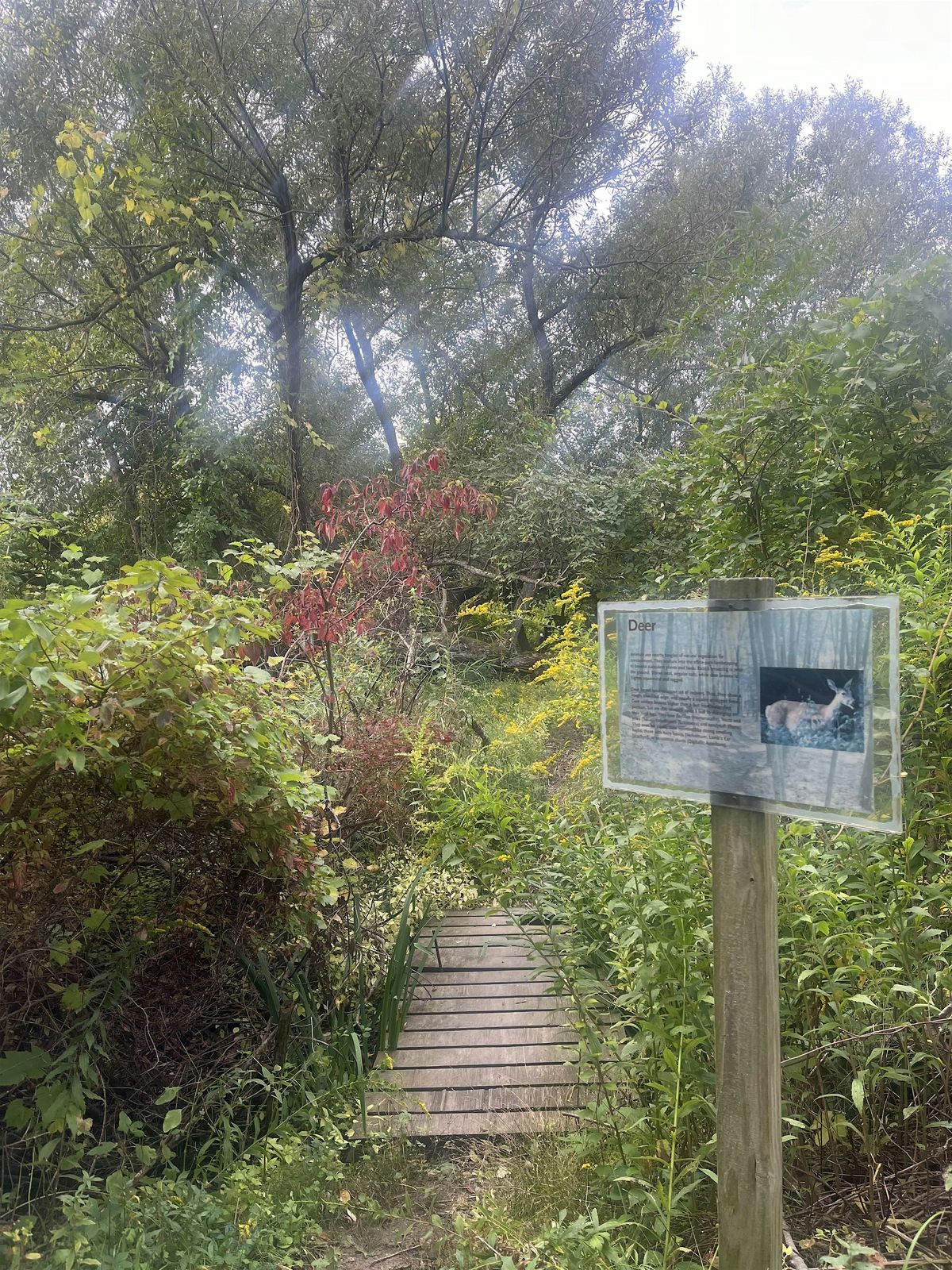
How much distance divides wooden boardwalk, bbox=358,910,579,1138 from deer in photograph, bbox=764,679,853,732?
1.15 meters

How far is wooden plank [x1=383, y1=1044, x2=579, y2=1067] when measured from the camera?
9.02 feet

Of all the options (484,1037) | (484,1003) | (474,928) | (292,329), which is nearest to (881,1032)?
(484,1037)

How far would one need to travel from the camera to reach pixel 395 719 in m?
4.81

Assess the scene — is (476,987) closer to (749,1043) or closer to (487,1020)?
(487,1020)

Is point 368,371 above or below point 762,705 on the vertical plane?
above

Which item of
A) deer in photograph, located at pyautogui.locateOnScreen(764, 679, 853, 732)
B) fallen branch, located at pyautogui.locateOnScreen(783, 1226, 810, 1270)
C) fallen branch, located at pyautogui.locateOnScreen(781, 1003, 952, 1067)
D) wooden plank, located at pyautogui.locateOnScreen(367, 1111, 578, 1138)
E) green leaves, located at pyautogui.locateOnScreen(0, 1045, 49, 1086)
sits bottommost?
wooden plank, located at pyautogui.locateOnScreen(367, 1111, 578, 1138)

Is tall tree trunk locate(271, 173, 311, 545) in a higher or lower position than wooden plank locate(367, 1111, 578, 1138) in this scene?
higher

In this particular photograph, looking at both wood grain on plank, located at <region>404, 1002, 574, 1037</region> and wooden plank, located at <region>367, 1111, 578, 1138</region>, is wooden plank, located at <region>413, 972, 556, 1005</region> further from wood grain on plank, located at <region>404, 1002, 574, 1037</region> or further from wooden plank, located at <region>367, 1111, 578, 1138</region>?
wooden plank, located at <region>367, 1111, 578, 1138</region>

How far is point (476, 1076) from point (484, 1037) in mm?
228

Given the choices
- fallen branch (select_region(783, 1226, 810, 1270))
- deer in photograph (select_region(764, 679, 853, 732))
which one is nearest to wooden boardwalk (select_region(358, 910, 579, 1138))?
fallen branch (select_region(783, 1226, 810, 1270))

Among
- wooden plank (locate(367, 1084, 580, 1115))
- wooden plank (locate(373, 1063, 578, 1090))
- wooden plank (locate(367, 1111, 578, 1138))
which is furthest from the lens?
wooden plank (locate(373, 1063, 578, 1090))

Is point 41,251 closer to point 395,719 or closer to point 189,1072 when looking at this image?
point 395,719

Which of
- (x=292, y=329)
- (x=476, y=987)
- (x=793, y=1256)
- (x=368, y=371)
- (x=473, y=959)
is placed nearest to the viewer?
(x=793, y=1256)

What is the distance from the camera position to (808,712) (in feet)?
4.70
